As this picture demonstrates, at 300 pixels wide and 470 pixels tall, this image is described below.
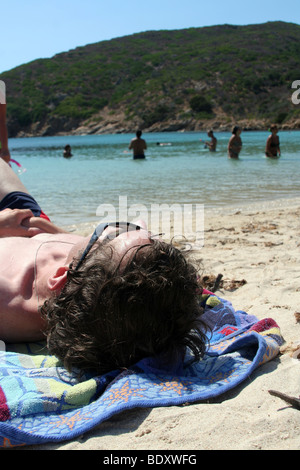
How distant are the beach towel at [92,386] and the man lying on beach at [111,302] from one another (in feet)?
0.24

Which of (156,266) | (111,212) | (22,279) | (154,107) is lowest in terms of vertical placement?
(111,212)

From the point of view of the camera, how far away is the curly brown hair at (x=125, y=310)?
1.59 meters

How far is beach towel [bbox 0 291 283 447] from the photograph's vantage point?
4.68 ft

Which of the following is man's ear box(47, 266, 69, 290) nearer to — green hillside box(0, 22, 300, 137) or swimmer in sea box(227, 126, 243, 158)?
swimmer in sea box(227, 126, 243, 158)

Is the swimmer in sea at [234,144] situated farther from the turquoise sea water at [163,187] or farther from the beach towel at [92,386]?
the beach towel at [92,386]

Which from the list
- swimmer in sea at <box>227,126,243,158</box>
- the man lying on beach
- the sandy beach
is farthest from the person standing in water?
the man lying on beach

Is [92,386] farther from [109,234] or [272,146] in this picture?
[272,146]

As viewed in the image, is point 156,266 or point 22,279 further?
point 22,279

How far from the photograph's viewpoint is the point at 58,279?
183 cm

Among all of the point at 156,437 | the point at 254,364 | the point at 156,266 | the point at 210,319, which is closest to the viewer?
the point at 156,437
